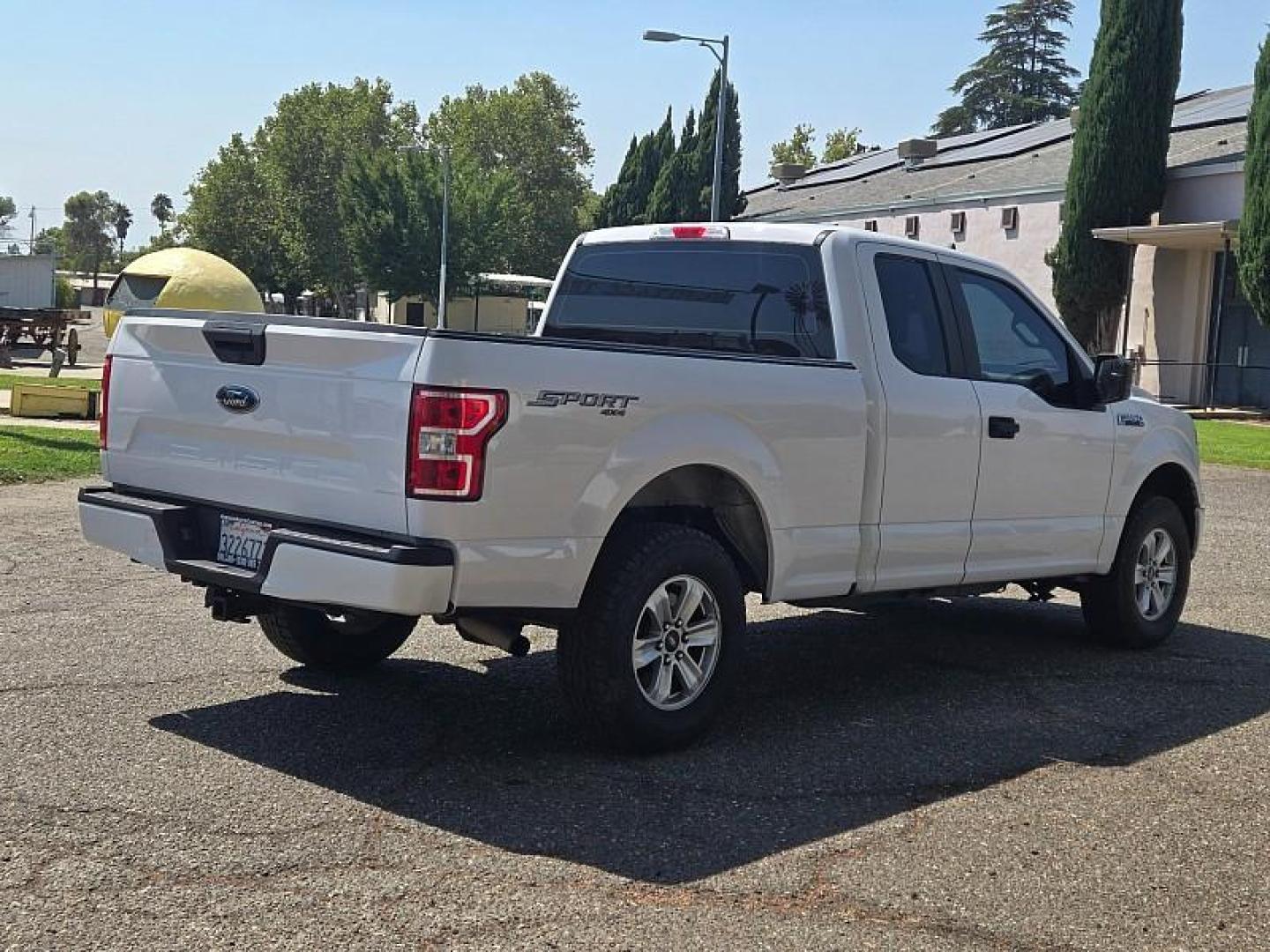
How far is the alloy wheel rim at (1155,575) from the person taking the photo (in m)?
8.45

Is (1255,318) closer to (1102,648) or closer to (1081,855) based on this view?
(1102,648)

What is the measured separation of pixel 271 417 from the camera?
565cm

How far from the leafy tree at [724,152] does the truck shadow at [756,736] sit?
46.4 metres

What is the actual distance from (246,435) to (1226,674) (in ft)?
16.2

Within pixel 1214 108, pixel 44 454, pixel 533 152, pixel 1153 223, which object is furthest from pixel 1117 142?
pixel 533 152

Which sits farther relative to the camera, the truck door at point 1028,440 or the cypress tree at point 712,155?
the cypress tree at point 712,155

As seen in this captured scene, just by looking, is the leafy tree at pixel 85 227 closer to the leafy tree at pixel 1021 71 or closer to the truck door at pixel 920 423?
the leafy tree at pixel 1021 71

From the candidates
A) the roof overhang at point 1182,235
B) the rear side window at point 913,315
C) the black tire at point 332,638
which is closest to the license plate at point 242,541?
the black tire at point 332,638

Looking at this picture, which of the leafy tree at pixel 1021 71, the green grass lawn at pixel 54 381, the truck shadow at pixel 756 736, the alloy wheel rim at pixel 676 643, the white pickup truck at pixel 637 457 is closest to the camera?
the truck shadow at pixel 756 736

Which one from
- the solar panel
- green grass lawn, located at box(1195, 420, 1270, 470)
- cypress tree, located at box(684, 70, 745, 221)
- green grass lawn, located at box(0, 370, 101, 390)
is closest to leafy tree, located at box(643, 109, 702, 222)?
cypress tree, located at box(684, 70, 745, 221)

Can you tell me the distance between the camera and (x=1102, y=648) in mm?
8500

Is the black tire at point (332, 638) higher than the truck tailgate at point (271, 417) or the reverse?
the reverse

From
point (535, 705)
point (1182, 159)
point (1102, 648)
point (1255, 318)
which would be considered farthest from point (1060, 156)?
point (535, 705)

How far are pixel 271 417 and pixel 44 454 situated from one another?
1127 centimetres
